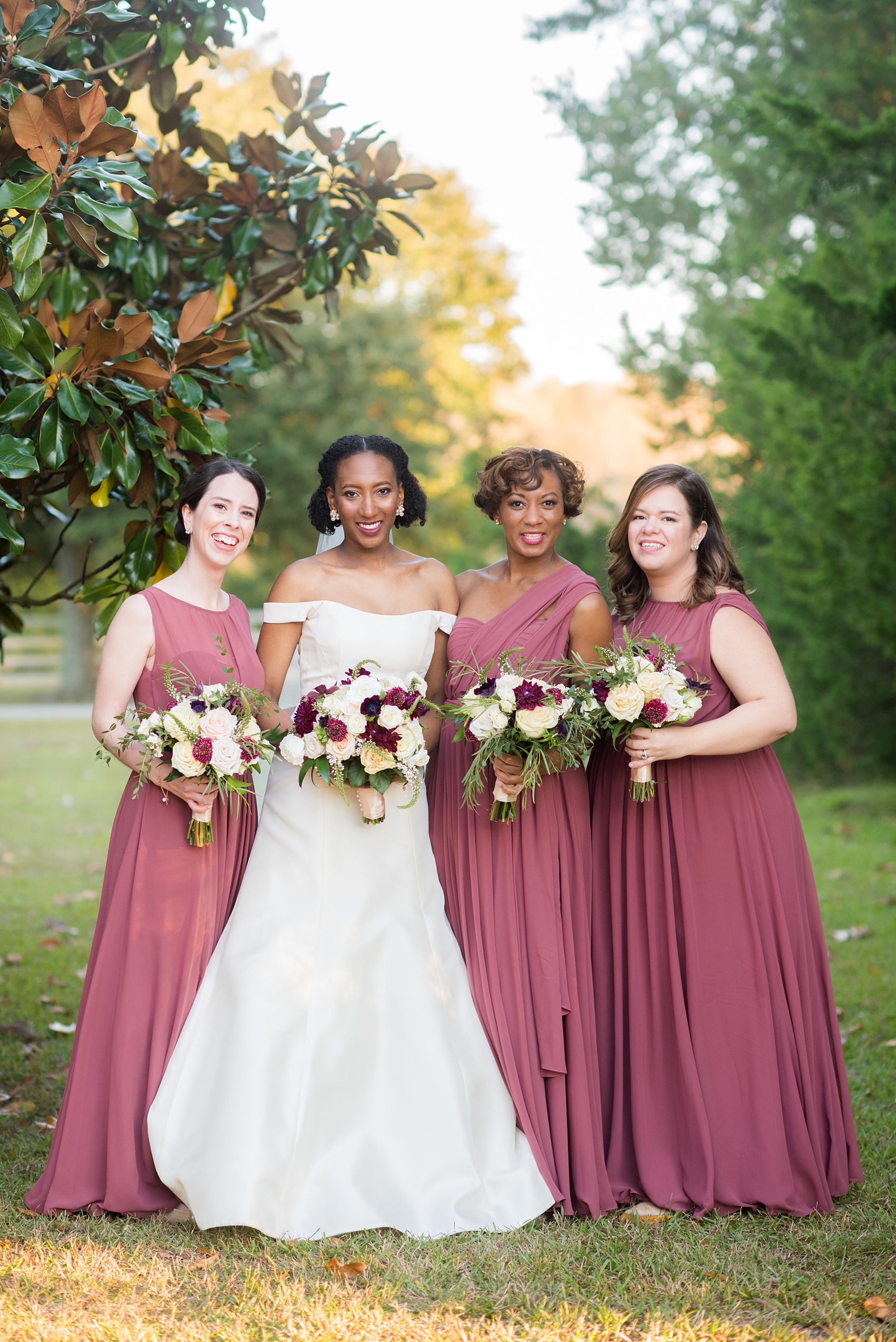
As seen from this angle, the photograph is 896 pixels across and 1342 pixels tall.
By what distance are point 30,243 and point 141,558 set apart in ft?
4.67

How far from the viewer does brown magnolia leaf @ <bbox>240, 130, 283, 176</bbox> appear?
504 cm

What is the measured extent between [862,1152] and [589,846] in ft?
5.43

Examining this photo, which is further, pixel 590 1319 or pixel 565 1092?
pixel 565 1092

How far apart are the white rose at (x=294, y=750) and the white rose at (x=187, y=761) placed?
1.03 ft

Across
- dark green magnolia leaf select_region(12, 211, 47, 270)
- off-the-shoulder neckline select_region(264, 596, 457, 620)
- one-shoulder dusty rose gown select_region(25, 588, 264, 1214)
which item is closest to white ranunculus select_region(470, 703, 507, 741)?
off-the-shoulder neckline select_region(264, 596, 457, 620)

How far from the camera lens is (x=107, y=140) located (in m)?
3.80

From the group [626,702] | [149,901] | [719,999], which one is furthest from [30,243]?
[719,999]

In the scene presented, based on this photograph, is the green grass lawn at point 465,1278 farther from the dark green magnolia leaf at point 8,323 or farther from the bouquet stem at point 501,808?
the dark green magnolia leaf at point 8,323

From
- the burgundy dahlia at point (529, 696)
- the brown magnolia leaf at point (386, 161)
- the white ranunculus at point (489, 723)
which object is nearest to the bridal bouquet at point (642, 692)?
the burgundy dahlia at point (529, 696)

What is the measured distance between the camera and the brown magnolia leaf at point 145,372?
13.6ft

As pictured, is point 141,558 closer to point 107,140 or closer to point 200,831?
point 200,831

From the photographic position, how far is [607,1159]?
430 cm

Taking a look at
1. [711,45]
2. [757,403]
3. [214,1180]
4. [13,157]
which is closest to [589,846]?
[214,1180]

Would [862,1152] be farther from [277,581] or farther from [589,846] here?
[277,581]
